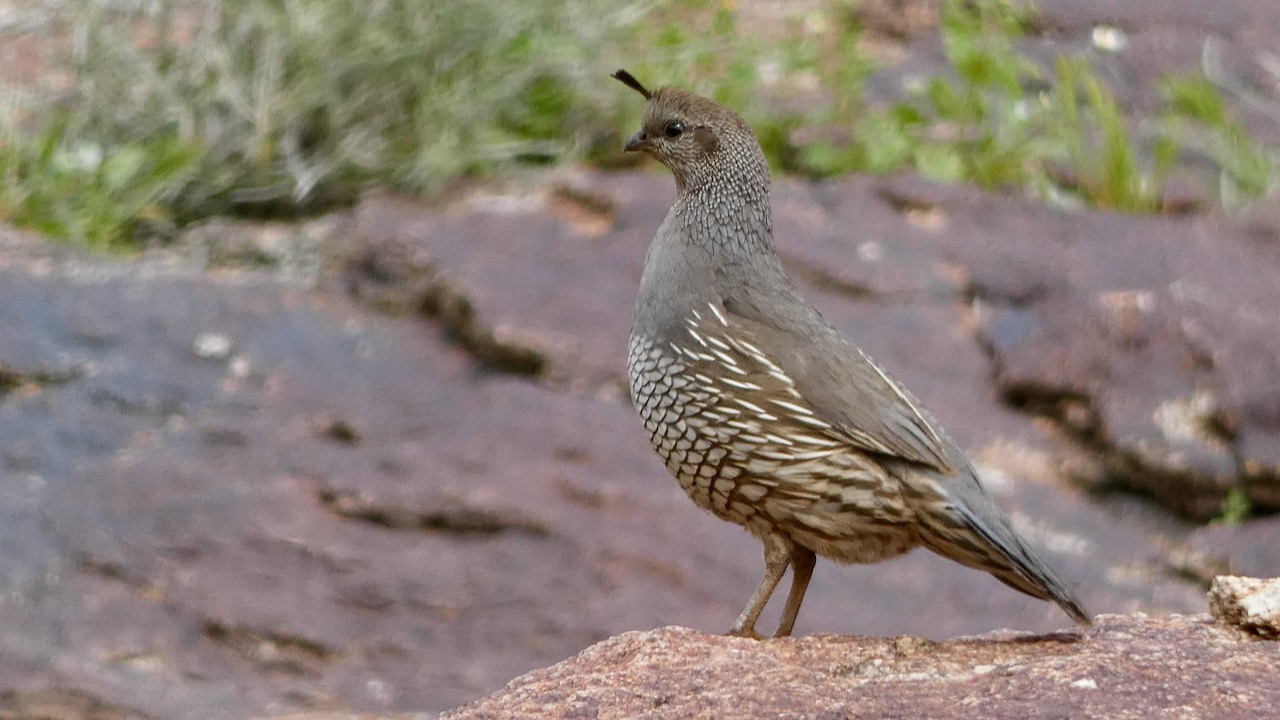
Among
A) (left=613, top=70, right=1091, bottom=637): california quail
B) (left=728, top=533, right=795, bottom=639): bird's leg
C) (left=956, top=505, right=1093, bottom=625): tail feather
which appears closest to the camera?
(left=956, top=505, right=1093, bottom=625): tail feather

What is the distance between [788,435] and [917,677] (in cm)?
75

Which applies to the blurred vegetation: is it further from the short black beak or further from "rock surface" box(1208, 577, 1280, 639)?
"rock surface" box(1208, 577, 1280, 639)

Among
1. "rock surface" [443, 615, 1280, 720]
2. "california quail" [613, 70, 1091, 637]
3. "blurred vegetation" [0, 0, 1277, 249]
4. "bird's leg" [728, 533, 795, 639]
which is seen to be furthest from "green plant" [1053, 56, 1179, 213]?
"rock surface" [443, 615, 1280, 720]

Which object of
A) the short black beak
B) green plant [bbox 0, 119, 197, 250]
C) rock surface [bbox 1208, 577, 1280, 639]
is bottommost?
rock surface [bbox 1208, 577, 1280, 639]

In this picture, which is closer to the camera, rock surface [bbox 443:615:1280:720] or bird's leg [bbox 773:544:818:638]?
rock surface [bbox 443:615:1280:720]

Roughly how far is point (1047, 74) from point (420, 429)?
11.8ft

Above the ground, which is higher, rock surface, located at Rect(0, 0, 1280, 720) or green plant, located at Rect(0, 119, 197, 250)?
green plant, located at Rect(0, 119, 197, 250)

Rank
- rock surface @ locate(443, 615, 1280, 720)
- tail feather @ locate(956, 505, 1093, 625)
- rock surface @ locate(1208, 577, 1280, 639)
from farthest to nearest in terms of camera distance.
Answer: tail feather @ locate(956, 505, 1093, 625), rock surface @ locate(1208, 577, 1280, 639), rock surface @ locate(443, 615, 1280, 720)

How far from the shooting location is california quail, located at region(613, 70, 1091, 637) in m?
3.48

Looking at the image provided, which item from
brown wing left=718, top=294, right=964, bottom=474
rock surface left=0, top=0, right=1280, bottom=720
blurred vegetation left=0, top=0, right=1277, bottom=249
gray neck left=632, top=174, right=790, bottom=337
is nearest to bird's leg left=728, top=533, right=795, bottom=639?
brown wing left=718, top=294, right=964, bottom=474

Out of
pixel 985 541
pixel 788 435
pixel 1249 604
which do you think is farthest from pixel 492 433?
pixel 1249 604

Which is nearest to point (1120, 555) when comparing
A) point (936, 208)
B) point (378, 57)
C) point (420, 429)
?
point (936, 208)

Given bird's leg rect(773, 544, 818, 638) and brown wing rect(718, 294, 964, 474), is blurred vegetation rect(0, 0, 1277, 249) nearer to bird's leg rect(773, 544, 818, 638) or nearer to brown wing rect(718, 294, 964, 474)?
brown wing rect(718, 294, 964, 474)

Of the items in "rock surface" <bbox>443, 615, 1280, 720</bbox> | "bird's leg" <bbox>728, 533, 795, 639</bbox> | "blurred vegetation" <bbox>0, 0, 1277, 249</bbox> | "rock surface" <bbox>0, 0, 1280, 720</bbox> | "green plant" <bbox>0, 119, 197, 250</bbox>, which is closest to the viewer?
"rock surface" <bbox>443, 615, 1280, 720</bbox>
